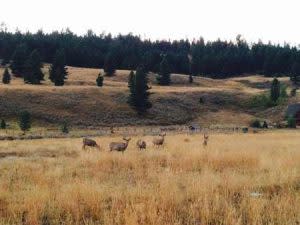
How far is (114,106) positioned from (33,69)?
22970 mm

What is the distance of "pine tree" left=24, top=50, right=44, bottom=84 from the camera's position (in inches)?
3627

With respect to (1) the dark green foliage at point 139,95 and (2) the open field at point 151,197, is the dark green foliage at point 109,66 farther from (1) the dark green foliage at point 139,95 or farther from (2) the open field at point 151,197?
(2) the open field at point 151,197

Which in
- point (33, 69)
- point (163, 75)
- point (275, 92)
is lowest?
point (275, 92)

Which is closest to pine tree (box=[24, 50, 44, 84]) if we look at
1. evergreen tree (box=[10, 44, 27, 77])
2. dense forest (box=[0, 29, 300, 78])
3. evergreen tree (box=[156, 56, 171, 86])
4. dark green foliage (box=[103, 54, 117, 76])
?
evergreen tree (box=[10, 44, 27, 77])

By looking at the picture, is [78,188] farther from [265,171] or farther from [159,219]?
[265,171]

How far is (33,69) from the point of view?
3688 inches

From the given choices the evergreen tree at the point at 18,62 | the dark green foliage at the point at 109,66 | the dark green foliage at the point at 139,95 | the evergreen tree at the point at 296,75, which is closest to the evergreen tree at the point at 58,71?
the evergreen tree at the point at 18,62

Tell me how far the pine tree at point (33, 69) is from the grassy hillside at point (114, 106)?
3.37m

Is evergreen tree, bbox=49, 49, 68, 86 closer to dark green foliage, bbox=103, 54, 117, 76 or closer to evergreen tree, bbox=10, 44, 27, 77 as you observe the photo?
evergreen tree, bbox=10, 44, 27, 77

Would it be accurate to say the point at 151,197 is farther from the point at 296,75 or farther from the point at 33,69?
the point at 296,75

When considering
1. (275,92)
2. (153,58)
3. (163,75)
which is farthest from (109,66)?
(275,92)

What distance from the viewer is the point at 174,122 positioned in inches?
3162

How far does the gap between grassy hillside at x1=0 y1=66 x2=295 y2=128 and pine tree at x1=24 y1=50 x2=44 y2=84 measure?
3369 mm

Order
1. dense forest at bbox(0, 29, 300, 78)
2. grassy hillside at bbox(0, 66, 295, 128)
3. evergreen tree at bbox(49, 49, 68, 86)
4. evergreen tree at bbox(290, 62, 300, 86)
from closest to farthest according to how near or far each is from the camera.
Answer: grassy hillside at bbox(0, 66, 295, 128) < evergreen tree at bbox(49, 49, 68, 86) < evergreen tree at bbox(290, 62, 300, 86) < dense forest at bbox(0, 29, 300, 78)
